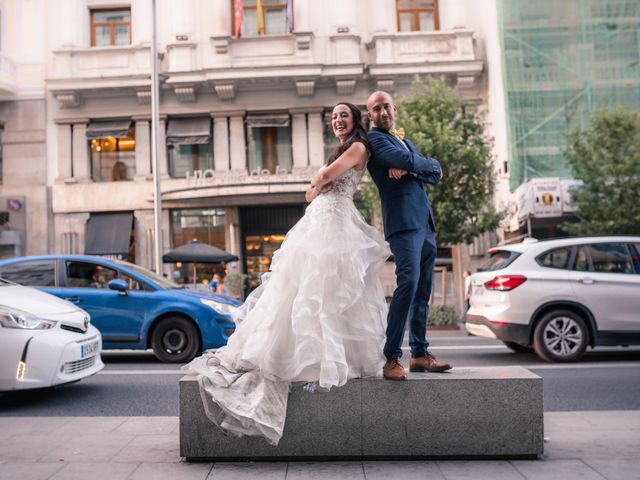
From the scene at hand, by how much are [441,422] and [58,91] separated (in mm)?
20935

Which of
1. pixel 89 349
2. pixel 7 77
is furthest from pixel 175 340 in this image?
pixel 7 77

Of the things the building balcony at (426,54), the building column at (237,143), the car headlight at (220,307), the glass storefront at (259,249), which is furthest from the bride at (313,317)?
the building column at (237,143)

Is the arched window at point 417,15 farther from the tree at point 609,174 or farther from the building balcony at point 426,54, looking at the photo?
the tree at point 609,174

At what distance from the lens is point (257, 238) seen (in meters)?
22.6

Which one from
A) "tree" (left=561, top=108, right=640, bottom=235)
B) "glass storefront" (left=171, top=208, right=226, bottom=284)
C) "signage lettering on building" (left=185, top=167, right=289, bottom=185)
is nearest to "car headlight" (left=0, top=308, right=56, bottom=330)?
"tree" (left=561, top=108, right=640, bottom=235)

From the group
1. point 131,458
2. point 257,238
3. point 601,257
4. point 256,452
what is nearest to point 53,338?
point 131,458

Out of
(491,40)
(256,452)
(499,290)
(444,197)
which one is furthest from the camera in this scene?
(491,40)

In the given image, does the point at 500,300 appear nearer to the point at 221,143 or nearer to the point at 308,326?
the point at 308,326

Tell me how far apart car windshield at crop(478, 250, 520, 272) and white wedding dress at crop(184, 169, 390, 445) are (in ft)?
17.6

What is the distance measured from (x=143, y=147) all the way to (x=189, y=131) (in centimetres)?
171

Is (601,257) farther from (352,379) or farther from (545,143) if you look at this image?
(545,143)

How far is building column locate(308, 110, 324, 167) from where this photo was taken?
22438 mm

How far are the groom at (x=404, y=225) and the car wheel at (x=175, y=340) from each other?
18.0 feet

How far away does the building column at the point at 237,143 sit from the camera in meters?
22.4
